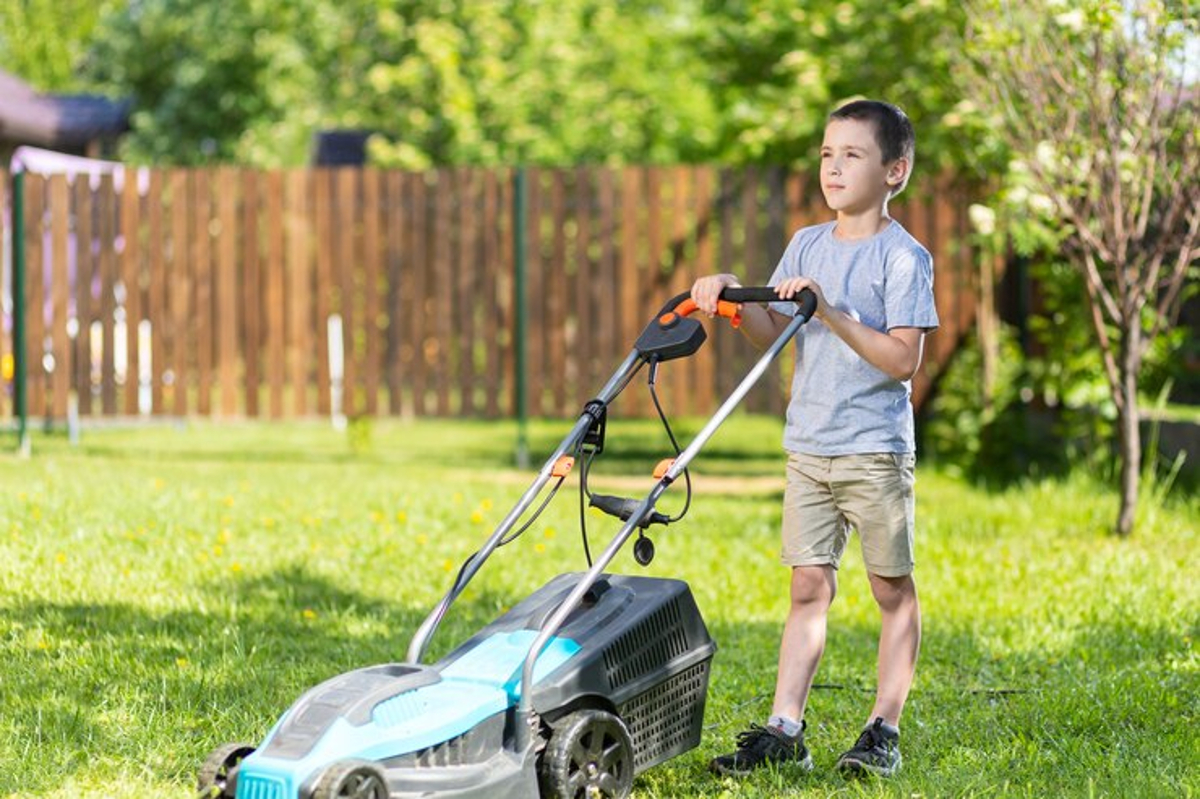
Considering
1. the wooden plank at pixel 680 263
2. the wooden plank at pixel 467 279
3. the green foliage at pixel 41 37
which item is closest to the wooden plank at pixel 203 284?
the wooden plank at pixel 467 279

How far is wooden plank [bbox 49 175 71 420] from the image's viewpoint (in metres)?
10.7

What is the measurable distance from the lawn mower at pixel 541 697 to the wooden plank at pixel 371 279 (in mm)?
6961

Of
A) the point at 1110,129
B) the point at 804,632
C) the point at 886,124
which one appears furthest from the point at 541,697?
the point at 1110,129

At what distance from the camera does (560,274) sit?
34.9 ft

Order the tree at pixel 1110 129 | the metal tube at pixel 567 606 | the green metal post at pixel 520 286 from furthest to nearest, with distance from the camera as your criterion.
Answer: the green metal post at pixel 520 286 → the tree at pixel 1110 129 → the metal tube at pixel 567 606

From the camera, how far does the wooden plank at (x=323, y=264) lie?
1073 cm

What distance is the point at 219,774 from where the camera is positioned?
129 inches

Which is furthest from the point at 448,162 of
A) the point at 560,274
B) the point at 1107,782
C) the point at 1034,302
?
the point at 1107,782

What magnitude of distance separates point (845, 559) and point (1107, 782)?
325 centimetres

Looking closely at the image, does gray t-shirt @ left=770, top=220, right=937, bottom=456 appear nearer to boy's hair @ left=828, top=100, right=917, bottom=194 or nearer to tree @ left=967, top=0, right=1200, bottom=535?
boy's hair @ left=828, top=100, right=917, bottom=194

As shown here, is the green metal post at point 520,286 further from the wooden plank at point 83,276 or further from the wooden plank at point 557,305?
the wooden plank at point 83,276

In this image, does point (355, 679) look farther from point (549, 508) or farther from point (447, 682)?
point (549, 508)

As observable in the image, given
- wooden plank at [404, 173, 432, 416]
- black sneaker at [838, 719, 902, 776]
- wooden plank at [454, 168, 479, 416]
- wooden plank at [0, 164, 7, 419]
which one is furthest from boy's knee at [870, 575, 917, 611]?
wooden plank at [0, 164, 7, 419]

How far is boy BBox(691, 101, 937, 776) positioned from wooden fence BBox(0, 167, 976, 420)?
6.60m
